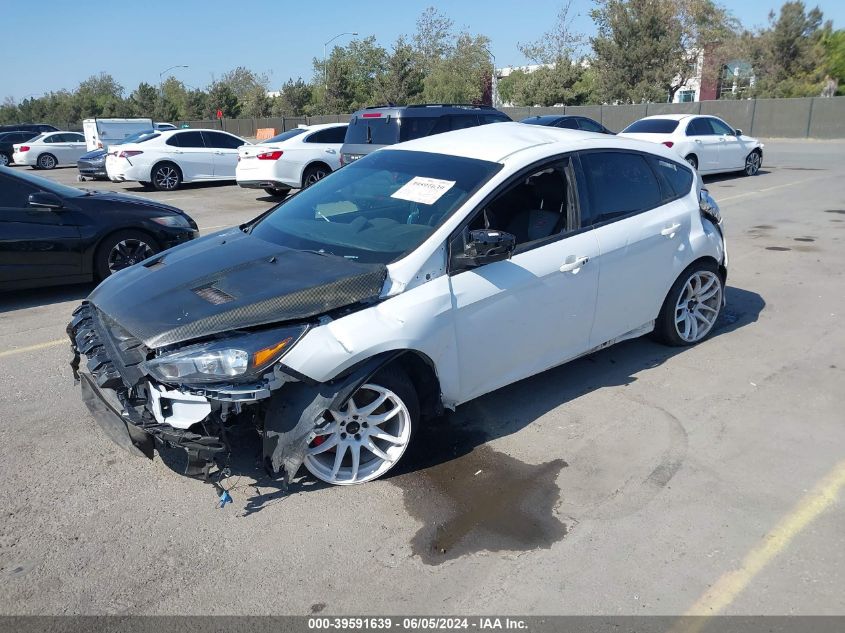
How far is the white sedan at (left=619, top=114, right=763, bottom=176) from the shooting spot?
53.4 ft

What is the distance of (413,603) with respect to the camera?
2.84 m

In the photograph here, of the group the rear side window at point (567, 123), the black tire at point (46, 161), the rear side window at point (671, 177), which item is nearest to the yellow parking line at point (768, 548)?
the rear side window at point (671, 177)

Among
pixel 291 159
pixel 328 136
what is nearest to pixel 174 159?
pixel 291 159

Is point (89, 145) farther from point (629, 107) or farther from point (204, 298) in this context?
point (629, 107)

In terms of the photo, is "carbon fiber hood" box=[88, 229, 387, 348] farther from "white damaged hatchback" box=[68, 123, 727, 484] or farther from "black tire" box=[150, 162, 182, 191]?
"black tire" box=[150, 162, 182, 191]

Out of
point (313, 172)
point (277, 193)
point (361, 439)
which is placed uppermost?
point (313, 172)

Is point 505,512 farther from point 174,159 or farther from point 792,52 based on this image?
point 792,52

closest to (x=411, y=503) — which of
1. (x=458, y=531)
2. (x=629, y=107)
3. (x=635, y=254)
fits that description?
(x=458, y=531)

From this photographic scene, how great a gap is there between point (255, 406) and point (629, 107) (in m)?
43.4

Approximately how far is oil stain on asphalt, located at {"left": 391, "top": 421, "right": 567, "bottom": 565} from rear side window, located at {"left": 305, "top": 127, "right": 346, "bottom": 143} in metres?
12.4

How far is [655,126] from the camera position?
17.0 metres

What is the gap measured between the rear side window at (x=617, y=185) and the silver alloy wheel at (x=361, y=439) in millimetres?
1873

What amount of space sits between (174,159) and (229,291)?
1620cm

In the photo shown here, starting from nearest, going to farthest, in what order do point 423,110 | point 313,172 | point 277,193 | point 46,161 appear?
point 423,110, point 313,172, point 277,193, point 46,161
